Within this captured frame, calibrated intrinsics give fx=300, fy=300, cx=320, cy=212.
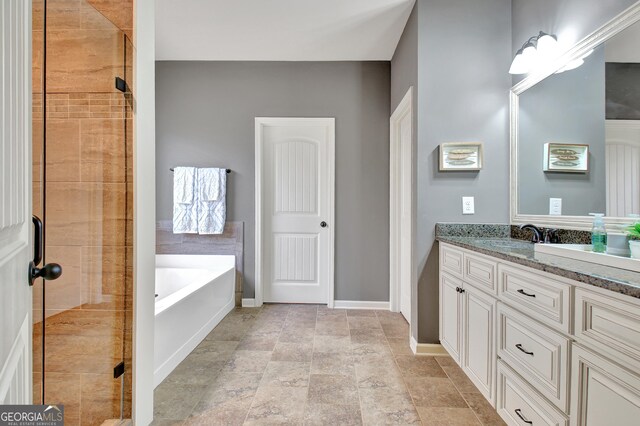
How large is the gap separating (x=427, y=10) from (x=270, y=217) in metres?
2.32

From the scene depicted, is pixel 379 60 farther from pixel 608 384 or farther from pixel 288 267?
pixel 608 384

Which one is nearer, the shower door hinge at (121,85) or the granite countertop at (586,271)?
the granite countertop at (586,271)

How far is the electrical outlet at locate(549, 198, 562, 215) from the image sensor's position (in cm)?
→ 176

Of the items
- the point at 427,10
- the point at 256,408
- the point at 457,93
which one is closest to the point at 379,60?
the point at 427,10

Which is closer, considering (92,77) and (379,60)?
(92,77)

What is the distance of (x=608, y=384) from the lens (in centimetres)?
84

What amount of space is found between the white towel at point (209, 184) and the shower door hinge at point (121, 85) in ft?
5.89

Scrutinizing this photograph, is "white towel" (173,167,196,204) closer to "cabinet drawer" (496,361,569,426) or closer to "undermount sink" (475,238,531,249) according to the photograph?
"undermount sink" (475,238,531,249)

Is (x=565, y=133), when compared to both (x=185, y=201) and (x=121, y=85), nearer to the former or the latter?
(x=121, y=85)

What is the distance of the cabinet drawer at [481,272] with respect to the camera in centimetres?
146

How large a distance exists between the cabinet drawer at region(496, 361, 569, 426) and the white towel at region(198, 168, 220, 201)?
2.77m

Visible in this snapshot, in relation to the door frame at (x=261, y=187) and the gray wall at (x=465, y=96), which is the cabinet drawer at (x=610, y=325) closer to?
the gray wall at (x=465, y=96)

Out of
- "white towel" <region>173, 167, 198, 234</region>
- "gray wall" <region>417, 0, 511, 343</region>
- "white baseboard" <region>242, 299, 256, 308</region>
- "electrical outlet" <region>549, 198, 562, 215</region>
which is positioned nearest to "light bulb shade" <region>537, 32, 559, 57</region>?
"gray wall" <region>417, 0, 511, 343</region>

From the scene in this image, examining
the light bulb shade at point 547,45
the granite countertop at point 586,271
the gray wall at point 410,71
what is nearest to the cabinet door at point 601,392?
the granite countertop at point 586,271
